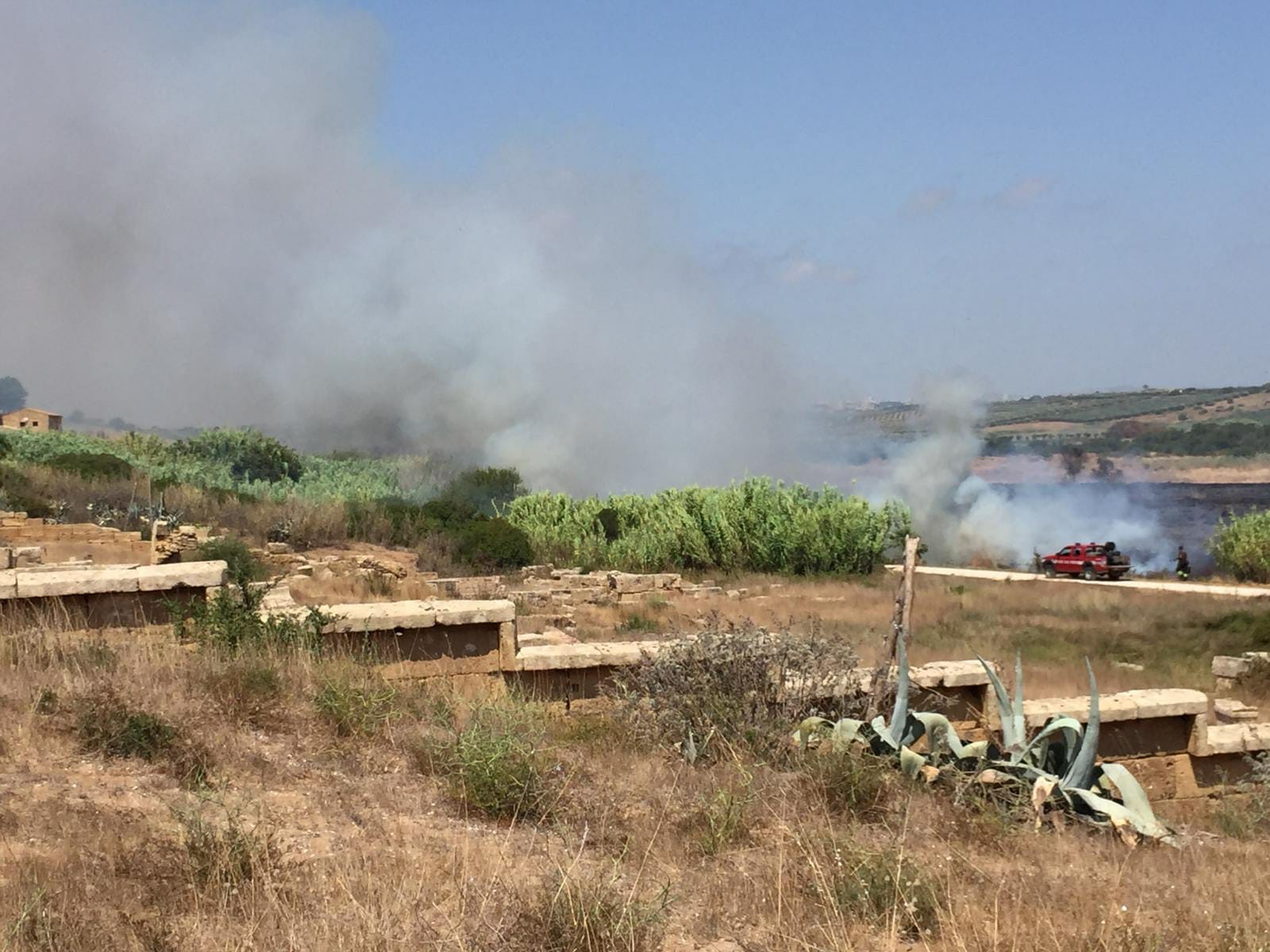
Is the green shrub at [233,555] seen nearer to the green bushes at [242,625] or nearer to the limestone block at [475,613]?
the green bushes at [242,625]

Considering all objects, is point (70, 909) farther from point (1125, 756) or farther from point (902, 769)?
point (1125, 756)

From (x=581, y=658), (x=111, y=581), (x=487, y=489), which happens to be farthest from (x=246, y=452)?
(x=581, y=658)

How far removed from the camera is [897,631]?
327 inches

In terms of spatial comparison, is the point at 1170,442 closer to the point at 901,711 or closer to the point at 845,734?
the point at 901,711

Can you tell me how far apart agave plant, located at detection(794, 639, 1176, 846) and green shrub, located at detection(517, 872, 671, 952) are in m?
2.72

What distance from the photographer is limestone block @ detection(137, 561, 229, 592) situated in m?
8.70

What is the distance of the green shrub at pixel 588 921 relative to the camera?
3938 millimetres

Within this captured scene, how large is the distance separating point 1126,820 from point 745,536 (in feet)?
101

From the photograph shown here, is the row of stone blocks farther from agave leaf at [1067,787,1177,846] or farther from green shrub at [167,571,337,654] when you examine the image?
agave leaf at [1067,787,1177,846]

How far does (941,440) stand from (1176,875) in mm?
74298

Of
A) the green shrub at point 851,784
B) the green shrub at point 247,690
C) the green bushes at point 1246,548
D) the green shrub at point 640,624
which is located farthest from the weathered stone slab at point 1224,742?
the green bushes at point 1246,548

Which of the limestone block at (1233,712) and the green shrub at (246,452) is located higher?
the green shrub at (246,452)

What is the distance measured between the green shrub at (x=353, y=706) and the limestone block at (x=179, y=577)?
202 centimetres

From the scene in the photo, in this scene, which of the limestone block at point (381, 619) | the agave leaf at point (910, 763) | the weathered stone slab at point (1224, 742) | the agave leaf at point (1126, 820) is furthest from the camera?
the weathered stone slab at point (1224, 742)
